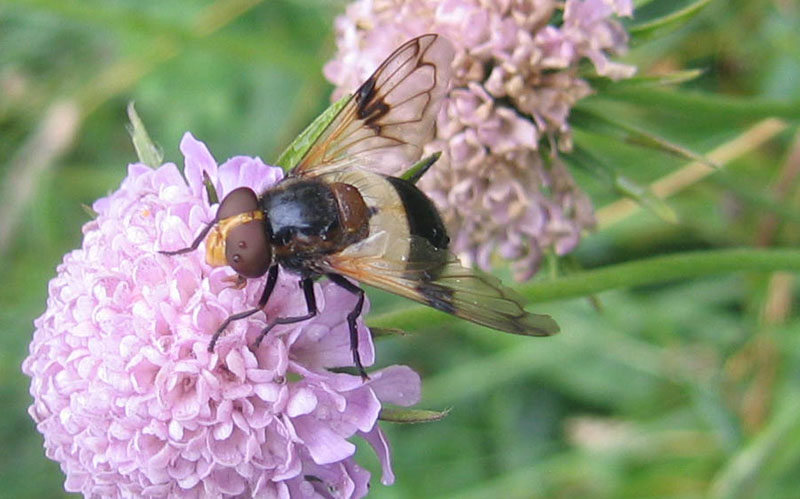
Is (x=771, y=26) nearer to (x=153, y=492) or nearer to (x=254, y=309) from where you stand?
(x=254, y=309)

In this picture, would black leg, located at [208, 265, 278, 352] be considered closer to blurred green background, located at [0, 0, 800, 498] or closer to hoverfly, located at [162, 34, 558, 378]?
hoverfly, located at [162, 34, 558, 378]

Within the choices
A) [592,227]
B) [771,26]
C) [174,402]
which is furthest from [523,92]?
[771,26]

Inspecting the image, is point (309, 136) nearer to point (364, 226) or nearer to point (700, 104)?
point (364, 226)

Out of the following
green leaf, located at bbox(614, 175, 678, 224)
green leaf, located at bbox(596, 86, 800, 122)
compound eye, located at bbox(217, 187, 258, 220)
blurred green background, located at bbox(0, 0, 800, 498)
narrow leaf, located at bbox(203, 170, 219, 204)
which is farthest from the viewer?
blurred green background, located at bbox(0, 0, 800, 498)

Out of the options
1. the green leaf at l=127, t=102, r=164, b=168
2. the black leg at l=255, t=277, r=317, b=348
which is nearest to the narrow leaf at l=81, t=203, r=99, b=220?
the green leaf at l=127, t=102, r=164, b=168

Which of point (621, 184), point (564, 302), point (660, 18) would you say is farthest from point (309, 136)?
point (564, 302)

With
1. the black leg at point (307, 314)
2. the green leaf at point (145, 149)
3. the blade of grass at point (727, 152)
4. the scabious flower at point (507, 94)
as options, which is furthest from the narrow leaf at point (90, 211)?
the blade of grass at point (727, 152)
